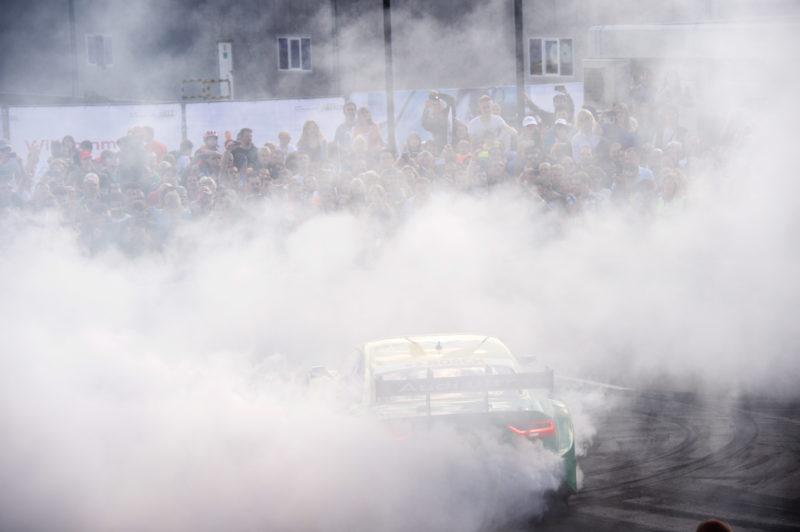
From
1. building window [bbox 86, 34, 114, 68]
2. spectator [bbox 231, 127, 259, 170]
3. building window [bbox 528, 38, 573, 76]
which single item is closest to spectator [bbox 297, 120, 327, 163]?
spectator [bbox 231, 127, 259, 170]

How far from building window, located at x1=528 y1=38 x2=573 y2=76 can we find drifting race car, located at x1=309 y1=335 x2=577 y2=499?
5.63 feet

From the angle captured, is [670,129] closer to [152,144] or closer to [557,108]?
[557,108]

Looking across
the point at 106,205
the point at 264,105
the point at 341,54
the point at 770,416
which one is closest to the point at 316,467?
the point at 770,416

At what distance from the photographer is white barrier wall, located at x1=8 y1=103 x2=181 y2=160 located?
36.9 ft

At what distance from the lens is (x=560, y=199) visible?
7777 millimetres

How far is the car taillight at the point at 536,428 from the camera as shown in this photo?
431 centimetres

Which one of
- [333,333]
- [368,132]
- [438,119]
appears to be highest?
[438,119]

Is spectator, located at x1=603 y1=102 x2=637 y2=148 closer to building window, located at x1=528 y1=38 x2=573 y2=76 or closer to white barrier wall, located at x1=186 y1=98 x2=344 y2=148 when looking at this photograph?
building window, located at x1=528 y1=38 x2=573 y2=76

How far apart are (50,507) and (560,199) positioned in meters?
4.97

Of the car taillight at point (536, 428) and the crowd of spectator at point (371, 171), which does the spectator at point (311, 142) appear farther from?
the car taillight at point (536, 428)

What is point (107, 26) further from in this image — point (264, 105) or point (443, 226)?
point (264, 105)

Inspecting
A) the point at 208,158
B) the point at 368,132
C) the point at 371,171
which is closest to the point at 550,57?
the point at 371,171

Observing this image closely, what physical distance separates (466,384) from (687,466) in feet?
5.81

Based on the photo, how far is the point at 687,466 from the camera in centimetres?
519
